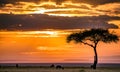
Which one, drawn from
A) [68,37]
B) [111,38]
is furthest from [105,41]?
[68,37]

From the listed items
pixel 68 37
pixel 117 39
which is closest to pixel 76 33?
pixel 68 37

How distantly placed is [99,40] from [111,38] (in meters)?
3.86

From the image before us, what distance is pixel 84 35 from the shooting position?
4306 inches

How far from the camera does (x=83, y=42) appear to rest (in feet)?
356

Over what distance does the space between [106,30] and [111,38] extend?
116 inches

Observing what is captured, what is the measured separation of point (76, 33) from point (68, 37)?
6.98ft

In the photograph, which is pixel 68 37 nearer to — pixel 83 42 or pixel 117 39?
pixel 83 42

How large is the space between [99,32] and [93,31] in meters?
1.69

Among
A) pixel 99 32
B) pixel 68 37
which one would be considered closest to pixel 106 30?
pixel 99 32

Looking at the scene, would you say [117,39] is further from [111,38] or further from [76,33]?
[76,33]

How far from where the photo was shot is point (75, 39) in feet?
357

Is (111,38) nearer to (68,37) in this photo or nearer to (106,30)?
(106,30)

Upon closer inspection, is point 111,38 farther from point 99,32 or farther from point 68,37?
point 68,37

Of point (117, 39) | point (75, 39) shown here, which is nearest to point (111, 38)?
point (117, 39)
